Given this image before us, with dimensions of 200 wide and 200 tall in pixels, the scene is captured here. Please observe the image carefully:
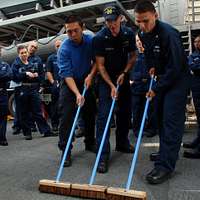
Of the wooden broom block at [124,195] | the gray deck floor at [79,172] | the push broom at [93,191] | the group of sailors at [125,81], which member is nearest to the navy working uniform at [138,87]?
→ the group of sailors at [125,81]

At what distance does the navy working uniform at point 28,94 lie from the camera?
26.8 ft

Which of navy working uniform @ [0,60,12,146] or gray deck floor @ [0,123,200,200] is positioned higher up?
navy working uniform @ [0,60,12,146]

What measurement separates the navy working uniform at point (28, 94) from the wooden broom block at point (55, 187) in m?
3.81

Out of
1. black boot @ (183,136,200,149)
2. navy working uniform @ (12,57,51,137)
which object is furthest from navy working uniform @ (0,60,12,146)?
black boot @ (183,136,200,149)

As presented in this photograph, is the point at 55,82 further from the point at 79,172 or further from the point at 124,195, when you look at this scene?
the point at 124,195

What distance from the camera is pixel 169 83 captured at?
15.3 ft

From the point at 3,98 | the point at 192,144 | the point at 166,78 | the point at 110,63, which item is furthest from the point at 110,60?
the point at 3,98

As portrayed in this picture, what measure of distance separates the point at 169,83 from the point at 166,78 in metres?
0.07

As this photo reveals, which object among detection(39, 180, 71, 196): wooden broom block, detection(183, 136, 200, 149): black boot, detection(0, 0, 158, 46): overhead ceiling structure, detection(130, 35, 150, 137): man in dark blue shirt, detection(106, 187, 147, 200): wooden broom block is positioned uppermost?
detection(0, 0, 158, 46): overhead ceiling structure

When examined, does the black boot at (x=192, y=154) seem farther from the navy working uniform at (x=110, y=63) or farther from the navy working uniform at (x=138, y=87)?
the navy working uniform at (x=138, y=87)

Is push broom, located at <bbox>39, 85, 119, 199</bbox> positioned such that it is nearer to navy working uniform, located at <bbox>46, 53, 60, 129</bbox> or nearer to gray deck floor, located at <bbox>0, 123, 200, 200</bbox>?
gray deck floor, located at <bbox>0, 123, 200, 200</bbox>

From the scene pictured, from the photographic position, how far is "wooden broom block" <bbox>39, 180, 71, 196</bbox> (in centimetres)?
430

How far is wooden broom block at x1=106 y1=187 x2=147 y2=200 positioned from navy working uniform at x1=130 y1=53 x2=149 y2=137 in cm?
332

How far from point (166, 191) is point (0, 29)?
7553mm
